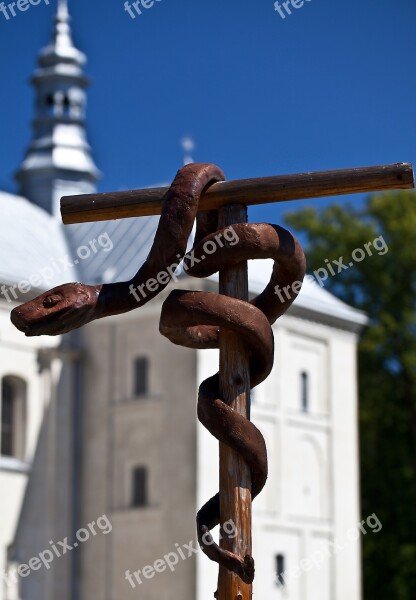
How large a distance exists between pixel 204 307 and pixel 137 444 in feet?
74.5

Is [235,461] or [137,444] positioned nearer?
[235,461]

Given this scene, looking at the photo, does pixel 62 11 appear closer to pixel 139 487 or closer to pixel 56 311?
pixel 139 487

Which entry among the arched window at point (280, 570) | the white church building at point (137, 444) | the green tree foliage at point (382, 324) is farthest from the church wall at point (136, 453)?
the green tree foliage at point (382, 324)

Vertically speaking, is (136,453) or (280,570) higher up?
(136,453)

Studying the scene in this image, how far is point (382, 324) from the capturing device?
3644cm

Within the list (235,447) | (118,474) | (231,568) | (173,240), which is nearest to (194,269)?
(173,240)

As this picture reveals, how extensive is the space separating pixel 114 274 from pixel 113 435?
126 inches

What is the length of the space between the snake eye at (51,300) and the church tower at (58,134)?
2741 cm

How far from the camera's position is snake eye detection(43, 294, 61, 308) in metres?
5.13

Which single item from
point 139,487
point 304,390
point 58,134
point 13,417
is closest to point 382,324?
point 304,390

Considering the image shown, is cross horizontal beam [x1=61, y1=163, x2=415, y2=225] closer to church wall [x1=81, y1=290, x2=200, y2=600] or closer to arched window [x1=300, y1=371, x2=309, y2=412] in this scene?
church wall [x1=81, y1=290, x2=200, y2=600]

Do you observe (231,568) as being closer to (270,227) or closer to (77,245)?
(270,227)

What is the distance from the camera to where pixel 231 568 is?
501 centimetres

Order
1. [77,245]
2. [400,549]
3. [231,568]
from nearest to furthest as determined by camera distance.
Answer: [231,568] < [77,245] < [400,549]
